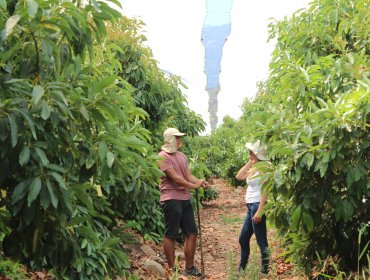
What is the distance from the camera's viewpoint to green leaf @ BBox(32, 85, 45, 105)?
2.68 metres

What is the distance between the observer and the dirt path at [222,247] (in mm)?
6599

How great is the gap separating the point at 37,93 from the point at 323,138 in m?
2.63

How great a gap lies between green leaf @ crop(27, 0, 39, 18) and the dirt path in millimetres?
3052

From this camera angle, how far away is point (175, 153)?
6.58 metres

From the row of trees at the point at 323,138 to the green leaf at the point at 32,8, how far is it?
2.62 metres

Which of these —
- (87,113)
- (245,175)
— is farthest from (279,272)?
(87,113)

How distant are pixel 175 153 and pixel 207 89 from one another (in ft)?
68.4

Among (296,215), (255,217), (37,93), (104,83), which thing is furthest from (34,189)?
(255,217)

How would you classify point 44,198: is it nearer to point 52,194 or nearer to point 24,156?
point 52,194

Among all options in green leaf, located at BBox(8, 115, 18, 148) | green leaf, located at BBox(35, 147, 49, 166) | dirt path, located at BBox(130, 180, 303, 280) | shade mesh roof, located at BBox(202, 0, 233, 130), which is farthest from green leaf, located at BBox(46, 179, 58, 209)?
shade mesh roof, located at BBox(202, 0, 233, 130)

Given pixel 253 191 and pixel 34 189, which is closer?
pixel 34 189

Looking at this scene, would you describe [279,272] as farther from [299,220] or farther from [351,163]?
[351,163]

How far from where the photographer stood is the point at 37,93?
8.89 ft

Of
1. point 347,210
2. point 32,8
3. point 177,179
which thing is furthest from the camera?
point 177,179
